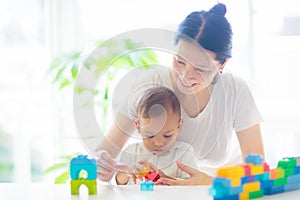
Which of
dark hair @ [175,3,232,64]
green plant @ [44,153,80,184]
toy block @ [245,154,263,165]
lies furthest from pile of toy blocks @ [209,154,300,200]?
green plant @ [44,153,80,184]

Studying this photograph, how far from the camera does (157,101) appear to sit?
1207 millimetres

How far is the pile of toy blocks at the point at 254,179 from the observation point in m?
0.77

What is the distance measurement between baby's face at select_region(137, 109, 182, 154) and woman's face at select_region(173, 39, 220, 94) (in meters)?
0.08

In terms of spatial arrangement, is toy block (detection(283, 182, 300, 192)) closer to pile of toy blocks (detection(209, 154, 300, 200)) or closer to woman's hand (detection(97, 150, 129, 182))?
pile of toy blocks (detection(209, 154, 300, 200))

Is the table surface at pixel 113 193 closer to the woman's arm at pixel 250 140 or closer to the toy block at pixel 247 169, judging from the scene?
the toy block at pixel 247 169

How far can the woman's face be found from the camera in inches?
47.1

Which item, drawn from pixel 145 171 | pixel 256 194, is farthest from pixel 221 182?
pixel 145 171

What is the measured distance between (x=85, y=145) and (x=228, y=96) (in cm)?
54

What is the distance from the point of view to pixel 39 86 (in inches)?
101

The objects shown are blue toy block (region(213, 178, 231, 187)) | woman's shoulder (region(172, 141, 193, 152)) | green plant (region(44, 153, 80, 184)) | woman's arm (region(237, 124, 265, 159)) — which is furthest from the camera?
green plant (region(44, 153, 80, 184))

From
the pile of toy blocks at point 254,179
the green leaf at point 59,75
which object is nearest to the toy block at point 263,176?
the pile of toy blocks at point 254,179

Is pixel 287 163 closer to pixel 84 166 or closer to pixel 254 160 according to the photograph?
pixel 254 160

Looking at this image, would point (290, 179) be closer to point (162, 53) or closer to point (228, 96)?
point (162, 53)

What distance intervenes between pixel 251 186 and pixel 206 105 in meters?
0.59
